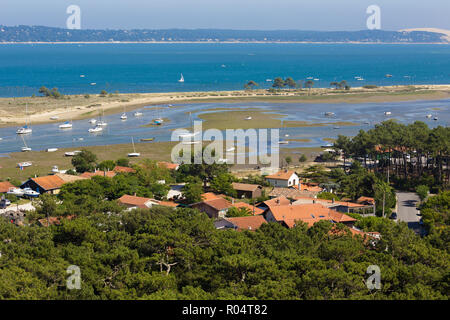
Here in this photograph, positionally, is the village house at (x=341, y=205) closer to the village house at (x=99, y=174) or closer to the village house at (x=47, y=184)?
the village house at (x=99, y=174)

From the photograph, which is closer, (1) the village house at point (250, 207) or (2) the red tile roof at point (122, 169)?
(1) the village house at point (250, 207)

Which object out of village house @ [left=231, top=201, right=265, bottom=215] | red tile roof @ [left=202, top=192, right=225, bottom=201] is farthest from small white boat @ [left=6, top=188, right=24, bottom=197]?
village house @ [left=231, top=201, right=265, bottom=215]

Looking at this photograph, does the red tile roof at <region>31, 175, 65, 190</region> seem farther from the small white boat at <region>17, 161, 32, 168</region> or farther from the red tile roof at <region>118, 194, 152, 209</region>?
the small white boat at <region>17, 161, 32, 168</region>

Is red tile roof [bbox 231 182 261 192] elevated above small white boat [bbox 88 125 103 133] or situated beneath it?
situated beneath

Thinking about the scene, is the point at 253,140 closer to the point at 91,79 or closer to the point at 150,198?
the point at 150,198

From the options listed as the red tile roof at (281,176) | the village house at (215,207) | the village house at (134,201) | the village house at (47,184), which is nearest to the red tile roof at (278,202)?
the village house at (215,207)

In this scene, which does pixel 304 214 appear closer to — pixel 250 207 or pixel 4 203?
pixel 250 207

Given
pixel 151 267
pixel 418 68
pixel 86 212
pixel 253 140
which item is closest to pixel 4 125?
pixel 253 140
